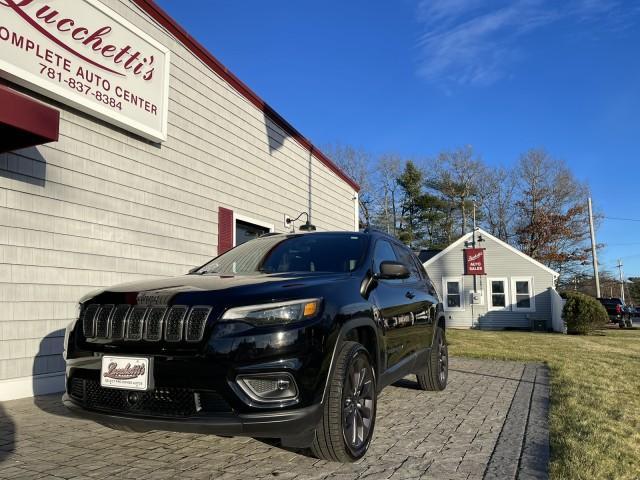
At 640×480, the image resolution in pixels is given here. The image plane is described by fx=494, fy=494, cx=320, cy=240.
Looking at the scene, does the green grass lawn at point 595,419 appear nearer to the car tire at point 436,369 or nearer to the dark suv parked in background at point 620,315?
the car tire at point 436,369

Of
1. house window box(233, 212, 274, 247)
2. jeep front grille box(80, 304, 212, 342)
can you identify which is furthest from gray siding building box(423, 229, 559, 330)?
jeep front grille box(80, 304, 212, 342)

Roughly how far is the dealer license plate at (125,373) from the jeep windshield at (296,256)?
50.4 inches

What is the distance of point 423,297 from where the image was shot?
17.8 feet

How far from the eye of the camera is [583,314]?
18875 millimetres

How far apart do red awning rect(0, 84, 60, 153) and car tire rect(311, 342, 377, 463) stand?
379 cm

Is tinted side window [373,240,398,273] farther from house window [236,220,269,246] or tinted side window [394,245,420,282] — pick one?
house window [236,220,269,246]

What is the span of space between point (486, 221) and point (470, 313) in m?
19.5

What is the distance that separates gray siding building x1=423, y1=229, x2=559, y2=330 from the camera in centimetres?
2430

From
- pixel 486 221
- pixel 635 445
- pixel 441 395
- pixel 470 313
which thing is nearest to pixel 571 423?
pixel 635 445

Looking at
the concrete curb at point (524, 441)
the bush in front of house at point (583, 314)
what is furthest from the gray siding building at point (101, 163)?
the bush in front of house at point (583, 314)

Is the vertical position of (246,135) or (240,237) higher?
(246,135)

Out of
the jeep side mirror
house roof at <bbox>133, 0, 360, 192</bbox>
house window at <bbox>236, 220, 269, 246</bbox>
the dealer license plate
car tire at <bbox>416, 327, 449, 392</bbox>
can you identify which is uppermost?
house roof at <bbox>133, 0, 360, 192</bbox>

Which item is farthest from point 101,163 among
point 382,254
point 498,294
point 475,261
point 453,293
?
point 498,294

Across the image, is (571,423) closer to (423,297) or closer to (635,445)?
(635,445)
